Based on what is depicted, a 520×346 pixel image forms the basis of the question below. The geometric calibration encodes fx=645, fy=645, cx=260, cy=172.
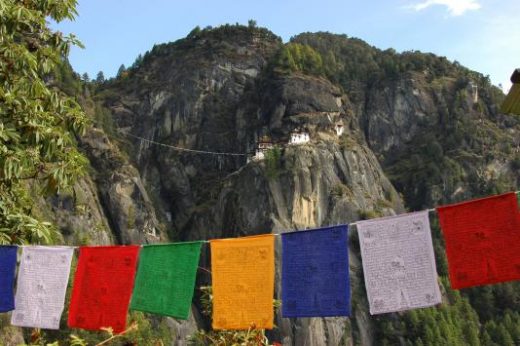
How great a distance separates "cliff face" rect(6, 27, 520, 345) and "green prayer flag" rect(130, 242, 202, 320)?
4269 cm

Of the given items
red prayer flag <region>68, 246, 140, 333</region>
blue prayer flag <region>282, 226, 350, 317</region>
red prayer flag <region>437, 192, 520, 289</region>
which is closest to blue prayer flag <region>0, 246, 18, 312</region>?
red prayer flag <region>68, 246, 140, 333</region>

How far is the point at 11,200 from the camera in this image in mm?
7047

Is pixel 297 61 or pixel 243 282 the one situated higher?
pixel 297 61

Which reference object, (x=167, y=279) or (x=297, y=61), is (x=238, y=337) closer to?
(x=167, y=279)

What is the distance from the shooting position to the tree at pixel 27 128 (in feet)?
21.8

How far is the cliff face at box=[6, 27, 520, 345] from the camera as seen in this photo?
6000cm

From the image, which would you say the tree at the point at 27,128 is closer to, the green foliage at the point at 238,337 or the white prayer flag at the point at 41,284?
the white prayer flag at the point at 41,284

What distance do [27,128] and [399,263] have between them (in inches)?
174

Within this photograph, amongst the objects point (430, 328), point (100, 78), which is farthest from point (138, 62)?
point (430, 328)

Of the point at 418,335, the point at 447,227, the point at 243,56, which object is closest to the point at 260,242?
the point at 447,227

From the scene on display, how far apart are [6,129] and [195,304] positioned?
176ft

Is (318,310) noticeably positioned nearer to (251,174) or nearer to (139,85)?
(251,174)

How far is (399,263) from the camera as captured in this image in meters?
7.57

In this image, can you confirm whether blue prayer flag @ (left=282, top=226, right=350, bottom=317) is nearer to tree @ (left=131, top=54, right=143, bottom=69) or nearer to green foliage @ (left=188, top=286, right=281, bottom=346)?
green foliage @ (left=188, top=286, right=281, bottom=346)
